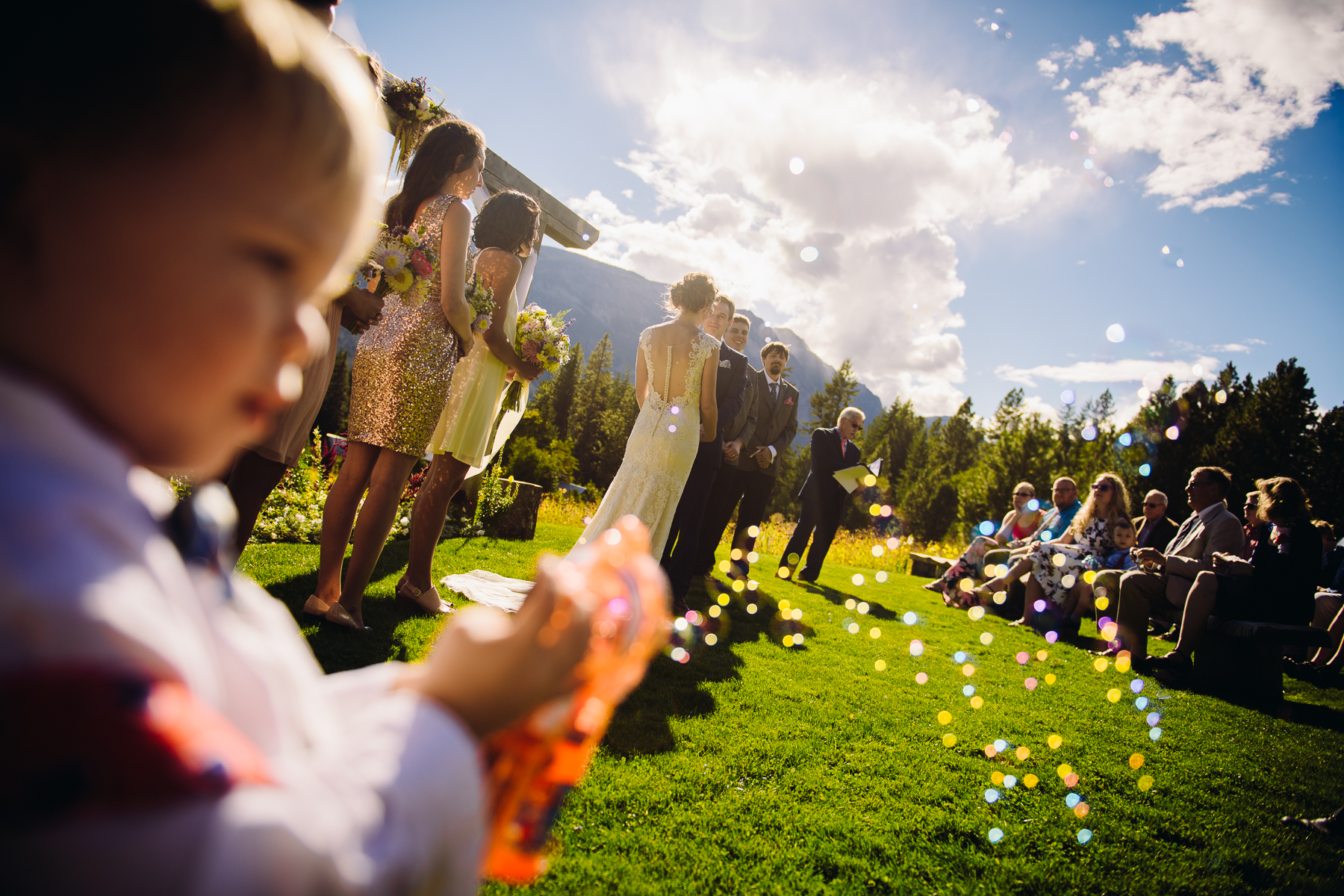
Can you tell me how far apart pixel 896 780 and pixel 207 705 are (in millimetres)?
3346

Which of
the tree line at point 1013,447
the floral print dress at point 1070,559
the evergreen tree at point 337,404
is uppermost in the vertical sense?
the tree line at point 1013,447

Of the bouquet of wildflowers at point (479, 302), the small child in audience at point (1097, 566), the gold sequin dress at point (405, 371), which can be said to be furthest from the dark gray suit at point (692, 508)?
the small child in audience at point (1097, 566)

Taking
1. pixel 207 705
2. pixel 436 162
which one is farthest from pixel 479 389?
pixel 207 705

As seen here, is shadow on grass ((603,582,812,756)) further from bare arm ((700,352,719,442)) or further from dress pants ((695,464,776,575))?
bare arm ((700,352,719,442))

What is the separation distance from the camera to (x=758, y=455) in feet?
24.7

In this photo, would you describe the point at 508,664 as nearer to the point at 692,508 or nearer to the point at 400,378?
the point at 400,378

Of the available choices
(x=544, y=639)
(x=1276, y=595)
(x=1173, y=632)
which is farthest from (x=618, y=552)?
(x=1173, y=632)

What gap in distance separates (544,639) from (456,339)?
10.8ft

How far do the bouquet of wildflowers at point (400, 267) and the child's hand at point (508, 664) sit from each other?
3.06 meters

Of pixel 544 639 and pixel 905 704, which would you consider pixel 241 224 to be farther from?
pixel 905 704

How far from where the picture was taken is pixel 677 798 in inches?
99.1

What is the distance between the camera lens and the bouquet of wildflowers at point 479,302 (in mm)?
3824

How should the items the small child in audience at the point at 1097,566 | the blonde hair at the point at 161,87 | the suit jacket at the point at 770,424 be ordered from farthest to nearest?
the small child in audience at the point at 1097,566
the suit jacket at the point at 770,424
the blonde hair at the point at 161,87

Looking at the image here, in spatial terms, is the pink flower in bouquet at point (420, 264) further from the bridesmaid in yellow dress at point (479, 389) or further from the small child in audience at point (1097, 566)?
the small child in audience at point (1097, 566)
